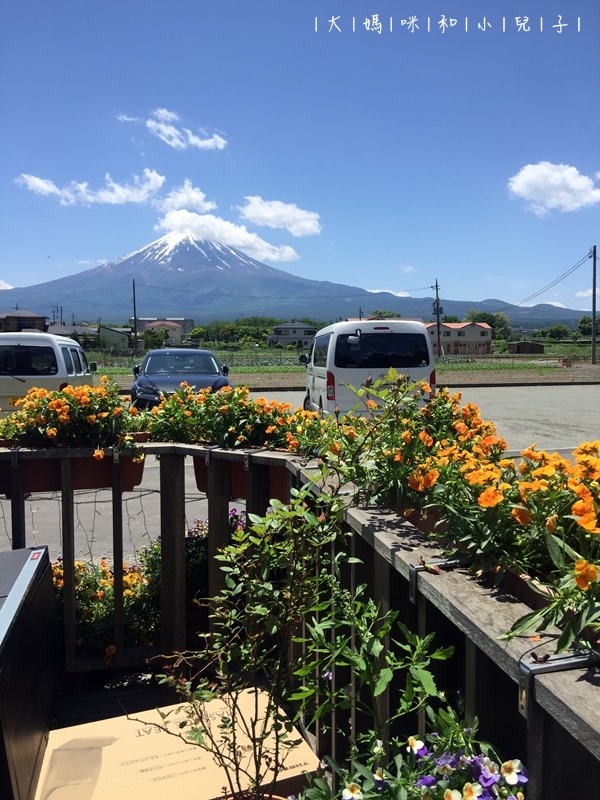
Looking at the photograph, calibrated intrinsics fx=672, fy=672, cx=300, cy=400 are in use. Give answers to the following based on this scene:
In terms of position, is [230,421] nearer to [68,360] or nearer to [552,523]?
[552,523]

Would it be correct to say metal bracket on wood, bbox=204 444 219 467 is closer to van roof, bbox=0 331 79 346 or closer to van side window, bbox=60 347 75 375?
van roof, bbox=0 331 79 346

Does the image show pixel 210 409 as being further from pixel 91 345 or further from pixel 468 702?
pixel 91 345

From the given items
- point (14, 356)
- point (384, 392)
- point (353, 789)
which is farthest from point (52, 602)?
point (14, 356)

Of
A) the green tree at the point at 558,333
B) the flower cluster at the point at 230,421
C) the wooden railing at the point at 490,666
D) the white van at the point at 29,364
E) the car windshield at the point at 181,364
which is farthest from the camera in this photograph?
the green tree at the point at 558,333

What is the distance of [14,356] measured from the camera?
1013cm

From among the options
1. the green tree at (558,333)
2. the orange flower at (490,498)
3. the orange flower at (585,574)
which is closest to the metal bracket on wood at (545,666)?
the orange flower at (585,574)

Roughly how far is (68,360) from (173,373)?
6.08 ft

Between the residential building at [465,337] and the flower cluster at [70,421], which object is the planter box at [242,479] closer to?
the flower cluster at [70,421]

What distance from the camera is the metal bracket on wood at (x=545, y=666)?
3.22ft

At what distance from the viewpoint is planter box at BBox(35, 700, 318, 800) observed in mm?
2184

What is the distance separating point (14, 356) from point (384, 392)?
9192mm

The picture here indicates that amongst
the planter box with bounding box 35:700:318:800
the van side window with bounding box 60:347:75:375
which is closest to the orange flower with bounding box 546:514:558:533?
the planter box with bounding box 35:700:318:800

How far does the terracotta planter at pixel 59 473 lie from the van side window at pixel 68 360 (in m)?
7.84

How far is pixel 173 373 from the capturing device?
1190cm
